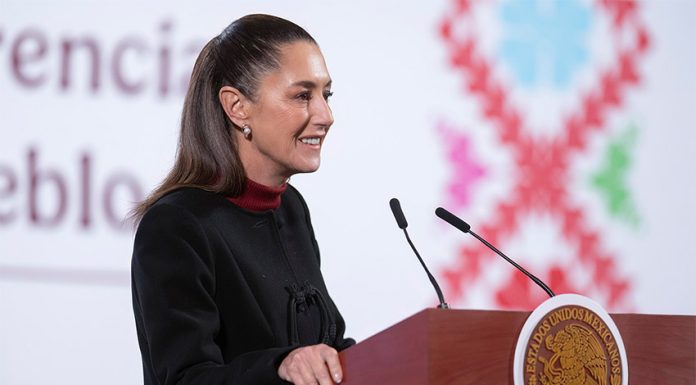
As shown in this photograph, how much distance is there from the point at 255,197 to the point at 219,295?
246mm

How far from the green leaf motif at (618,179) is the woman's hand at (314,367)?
223 centimetres

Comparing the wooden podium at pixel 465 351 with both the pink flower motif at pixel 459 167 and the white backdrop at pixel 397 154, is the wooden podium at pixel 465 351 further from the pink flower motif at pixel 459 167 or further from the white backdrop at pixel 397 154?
the pink flower motif at pixel 459 167

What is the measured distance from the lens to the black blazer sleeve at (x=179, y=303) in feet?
5.16

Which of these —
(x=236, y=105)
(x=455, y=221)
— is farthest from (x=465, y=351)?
(x=236, y=105)

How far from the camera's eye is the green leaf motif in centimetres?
348

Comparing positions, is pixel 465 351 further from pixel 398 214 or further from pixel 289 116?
pixel 289 116

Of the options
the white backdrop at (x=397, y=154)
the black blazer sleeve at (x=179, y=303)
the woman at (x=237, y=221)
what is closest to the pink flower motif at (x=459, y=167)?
the white backdrop at (x=397, y=154)

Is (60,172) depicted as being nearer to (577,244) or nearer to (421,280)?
(421,280)

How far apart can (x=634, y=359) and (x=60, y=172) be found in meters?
1.85

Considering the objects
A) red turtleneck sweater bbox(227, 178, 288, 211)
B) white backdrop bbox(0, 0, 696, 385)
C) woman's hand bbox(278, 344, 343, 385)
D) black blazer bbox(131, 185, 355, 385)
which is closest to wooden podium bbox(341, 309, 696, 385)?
woman's hand bbox(278, 344, 343, 385)

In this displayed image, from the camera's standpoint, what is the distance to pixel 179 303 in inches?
64.5

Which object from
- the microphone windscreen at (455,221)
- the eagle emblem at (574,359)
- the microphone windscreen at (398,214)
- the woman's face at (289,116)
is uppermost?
the woman's face at (289,116)

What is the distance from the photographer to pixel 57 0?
9.39 ft

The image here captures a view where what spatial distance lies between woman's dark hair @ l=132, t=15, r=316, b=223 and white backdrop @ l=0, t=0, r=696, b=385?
98 cm
